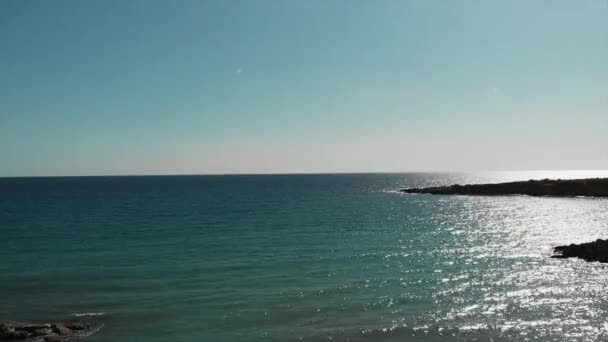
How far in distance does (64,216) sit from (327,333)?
63950 millimetres

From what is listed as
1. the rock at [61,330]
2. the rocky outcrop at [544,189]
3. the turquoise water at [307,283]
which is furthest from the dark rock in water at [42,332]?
the rocky outcrop at [544,189]

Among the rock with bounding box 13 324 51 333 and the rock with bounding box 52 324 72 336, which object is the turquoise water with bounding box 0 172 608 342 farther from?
the rock with bounding box 13 324 51 333

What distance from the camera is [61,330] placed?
19.2 meters

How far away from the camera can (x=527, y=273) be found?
3056cm

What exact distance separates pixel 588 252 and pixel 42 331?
39013 millimetres

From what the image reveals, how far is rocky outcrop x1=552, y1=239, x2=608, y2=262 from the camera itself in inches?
1384

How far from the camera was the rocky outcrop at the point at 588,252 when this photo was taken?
35.2m

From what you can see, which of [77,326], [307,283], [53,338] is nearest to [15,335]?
[53,338]

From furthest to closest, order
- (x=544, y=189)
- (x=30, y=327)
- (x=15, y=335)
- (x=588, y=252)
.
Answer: (x=544, y=189) → (x=588, y=252) → (x=30, y=327) → (x=15, y=335)

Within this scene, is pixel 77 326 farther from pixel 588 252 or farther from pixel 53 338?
pixel 588 252

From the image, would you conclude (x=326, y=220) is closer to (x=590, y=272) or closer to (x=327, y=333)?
(x=590, y=272)

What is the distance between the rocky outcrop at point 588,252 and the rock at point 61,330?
3585 centimetres

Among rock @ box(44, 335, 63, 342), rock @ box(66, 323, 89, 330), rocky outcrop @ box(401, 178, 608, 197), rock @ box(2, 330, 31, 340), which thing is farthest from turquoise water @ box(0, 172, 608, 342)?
rocky outcrop @ box(401, 178, 608, 197)

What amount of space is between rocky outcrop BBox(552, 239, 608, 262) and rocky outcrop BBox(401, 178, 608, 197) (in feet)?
282
